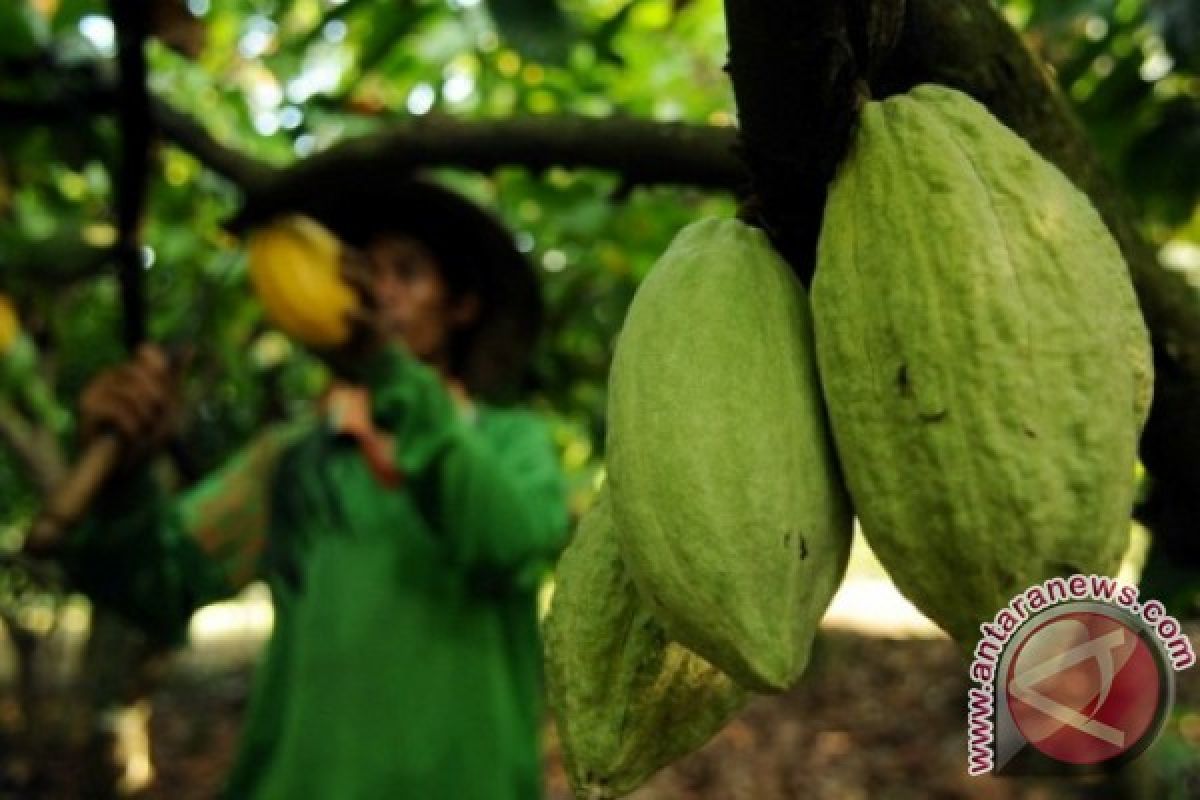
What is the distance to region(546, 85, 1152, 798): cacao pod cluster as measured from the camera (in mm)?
550

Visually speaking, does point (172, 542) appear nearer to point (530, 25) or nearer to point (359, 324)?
point (359, 324)

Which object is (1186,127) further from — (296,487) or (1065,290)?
(296,487)

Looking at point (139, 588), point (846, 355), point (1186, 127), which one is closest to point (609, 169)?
point (846, 355)

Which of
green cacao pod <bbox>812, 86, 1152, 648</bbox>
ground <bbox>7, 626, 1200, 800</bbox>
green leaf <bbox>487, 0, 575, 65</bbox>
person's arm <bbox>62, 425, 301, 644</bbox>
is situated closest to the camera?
green cacao pod <bbox>812, 86, 1152, 648</bbox>

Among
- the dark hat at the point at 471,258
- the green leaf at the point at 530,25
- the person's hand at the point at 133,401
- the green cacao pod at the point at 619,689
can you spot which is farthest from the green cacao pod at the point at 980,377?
the dark hat at the point at 471,258

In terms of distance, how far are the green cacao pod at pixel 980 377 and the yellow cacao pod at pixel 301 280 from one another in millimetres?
1687

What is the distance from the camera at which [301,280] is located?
218 centimetres

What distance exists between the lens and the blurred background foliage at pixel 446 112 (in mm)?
1981

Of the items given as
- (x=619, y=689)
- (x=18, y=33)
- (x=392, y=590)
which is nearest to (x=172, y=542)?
(x=392, y=590)

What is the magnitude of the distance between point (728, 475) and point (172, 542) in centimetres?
229

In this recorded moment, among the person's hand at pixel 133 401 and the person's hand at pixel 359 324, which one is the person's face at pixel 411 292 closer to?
the person's hand at pixel 359 324

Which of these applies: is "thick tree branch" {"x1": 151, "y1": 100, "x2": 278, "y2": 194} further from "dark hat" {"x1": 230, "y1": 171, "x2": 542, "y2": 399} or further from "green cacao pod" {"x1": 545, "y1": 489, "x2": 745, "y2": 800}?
"green cacao pod" {"x1": 545, "y1": 489, "x2": 745, "y2": 800}

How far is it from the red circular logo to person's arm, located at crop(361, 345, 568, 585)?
A: 1541 millimetres
